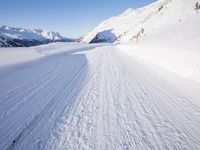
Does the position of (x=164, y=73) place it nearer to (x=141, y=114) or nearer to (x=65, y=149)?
(x=141, y=114)

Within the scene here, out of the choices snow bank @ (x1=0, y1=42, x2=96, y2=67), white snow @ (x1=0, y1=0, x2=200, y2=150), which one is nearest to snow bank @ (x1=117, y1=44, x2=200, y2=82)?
white snow @ (x1=0, y1=0, x2=200, y2=150)

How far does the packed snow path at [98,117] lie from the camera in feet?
12.6

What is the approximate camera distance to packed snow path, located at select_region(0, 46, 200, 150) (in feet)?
12.6

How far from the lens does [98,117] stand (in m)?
4.92

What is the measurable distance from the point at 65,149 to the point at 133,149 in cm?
116

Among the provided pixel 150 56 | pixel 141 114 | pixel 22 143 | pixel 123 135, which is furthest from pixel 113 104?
pixel 150 56

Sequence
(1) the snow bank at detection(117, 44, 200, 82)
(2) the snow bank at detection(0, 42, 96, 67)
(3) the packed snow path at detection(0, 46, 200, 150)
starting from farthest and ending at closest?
1. (2) the snow bank at detection(0, 42, 96, 67)
2. (1) the snow bank at detection(117, 44, 200, 82)
3. (3) the packed snow path at detection(0, 46, 200, 150)

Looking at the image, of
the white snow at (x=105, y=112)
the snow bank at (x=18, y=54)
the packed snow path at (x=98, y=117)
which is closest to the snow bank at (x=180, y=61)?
the white snow at (x=105, y=112)

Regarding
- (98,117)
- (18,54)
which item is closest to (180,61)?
(98,117)

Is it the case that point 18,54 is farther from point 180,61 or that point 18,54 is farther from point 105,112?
point 105,112

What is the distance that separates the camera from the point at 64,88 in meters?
7.61

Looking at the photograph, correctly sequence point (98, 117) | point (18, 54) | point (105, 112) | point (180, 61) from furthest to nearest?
point (18, 54)
point (180, 61)
point (105, 112)
point (98, 117)

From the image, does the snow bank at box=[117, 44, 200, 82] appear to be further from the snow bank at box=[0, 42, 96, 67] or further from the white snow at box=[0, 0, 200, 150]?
the snow bank at box=[0, 42, 96, 67]

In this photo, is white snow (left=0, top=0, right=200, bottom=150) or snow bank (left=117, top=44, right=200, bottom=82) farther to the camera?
snow bank (left=117, top=44, right=200, bottom=82)
